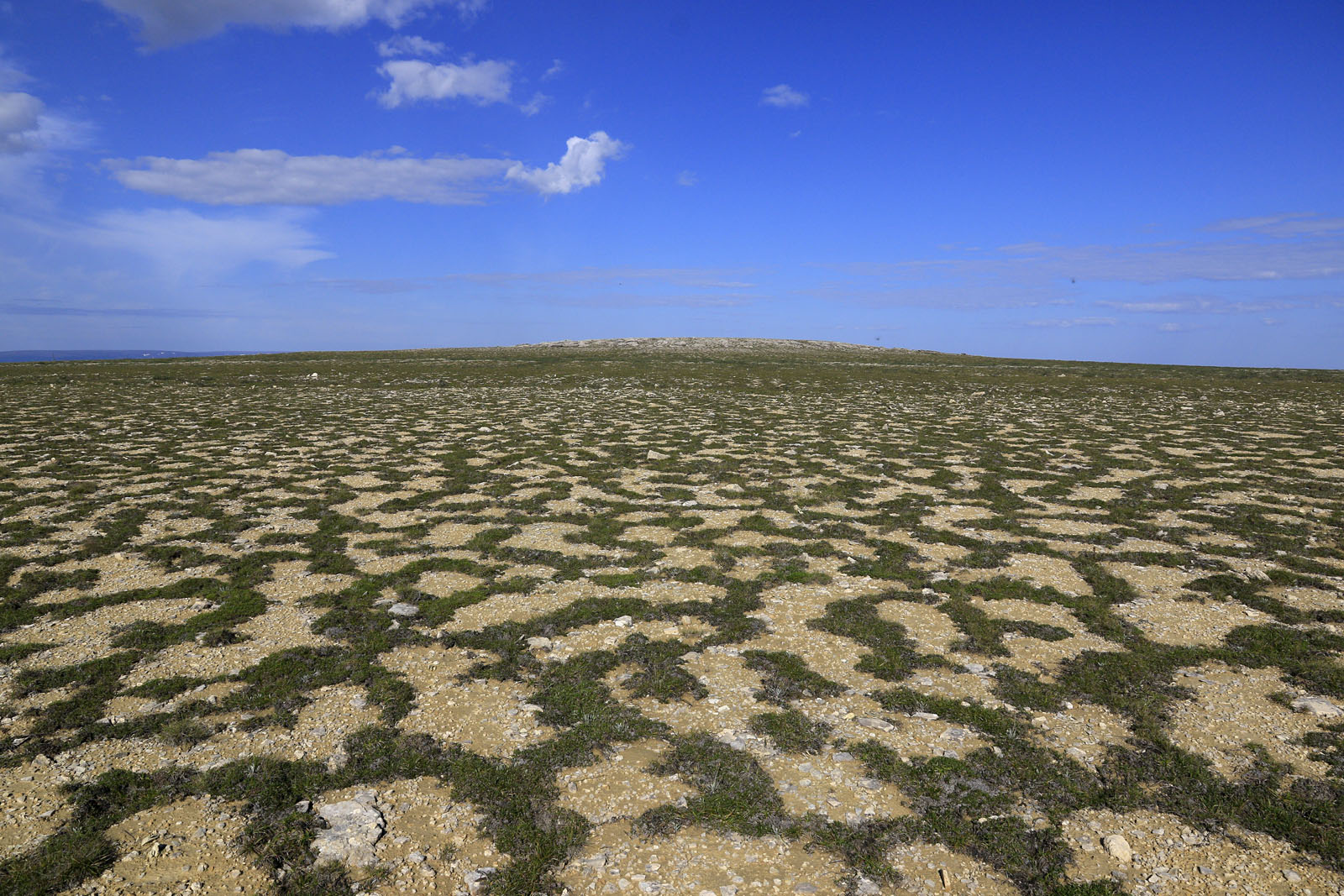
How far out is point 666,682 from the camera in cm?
814

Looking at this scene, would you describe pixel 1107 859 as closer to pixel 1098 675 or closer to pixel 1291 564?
pixel 1098 675

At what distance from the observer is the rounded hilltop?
142625 millimetres

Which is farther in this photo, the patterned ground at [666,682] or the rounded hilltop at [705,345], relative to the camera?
the rounded hilltop at [705,345]

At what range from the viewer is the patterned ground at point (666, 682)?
215 inches

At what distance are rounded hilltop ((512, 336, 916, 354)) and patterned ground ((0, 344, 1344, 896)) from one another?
118 m

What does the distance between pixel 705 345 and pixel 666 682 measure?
151 meters

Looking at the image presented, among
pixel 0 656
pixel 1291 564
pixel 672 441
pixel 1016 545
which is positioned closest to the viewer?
pixel 0 656

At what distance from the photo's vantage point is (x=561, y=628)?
31.5 ft

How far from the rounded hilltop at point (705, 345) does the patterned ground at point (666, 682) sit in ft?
388

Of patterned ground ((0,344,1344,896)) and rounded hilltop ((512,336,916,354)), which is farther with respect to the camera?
rounded hilltop ((512,336,916,354))

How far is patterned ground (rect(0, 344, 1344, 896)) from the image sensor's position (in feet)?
17.9

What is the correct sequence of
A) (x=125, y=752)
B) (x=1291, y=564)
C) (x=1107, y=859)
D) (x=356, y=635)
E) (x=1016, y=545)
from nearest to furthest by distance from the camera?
(x=1107, y=859), (x=125, y=752), (x=356, y=635), (x=1291, y=564), (x=1016, y=545)

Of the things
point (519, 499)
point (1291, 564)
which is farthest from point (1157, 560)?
point (519, 499)

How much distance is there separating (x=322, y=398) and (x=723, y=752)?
45.1 metres
